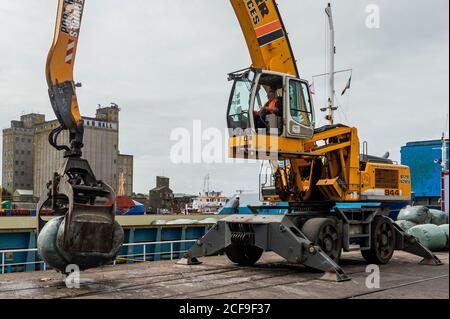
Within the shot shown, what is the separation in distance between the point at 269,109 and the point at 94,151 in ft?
140

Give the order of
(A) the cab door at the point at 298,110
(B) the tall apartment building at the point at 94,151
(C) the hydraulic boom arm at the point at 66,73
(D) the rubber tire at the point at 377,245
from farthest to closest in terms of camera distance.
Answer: (B) the tall apartment building at the point at 94,151, (D) the rubber tire at the point at 377,245, (A) the cab door at the point at 298,110, (C) the hydraulic boom arm at the point at 66,73

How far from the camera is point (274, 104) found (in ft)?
39.2

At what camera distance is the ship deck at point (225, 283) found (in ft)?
29.1

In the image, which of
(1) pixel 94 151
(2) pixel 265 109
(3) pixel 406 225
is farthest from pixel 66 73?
(1) pixel 94 151

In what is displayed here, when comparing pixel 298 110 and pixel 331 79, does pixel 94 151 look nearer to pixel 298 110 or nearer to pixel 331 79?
pixel 331 79

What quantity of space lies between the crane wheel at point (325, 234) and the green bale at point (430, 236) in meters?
5.09

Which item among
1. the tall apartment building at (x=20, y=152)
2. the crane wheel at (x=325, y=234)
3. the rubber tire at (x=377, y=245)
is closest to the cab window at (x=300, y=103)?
the crane wheel at (x=325, y=234)

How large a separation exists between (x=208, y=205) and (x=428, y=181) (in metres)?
46.6

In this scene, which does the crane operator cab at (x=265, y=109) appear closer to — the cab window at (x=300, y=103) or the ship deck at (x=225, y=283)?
the cab window at (x=300, y=103)

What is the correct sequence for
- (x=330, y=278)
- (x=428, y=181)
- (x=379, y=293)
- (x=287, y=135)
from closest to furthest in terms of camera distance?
(x=379, y=293) → (x=330, y=278) → (x=287, y=135) → (x=428, y=181)

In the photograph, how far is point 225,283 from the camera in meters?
10.1

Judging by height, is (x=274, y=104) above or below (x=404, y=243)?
above
